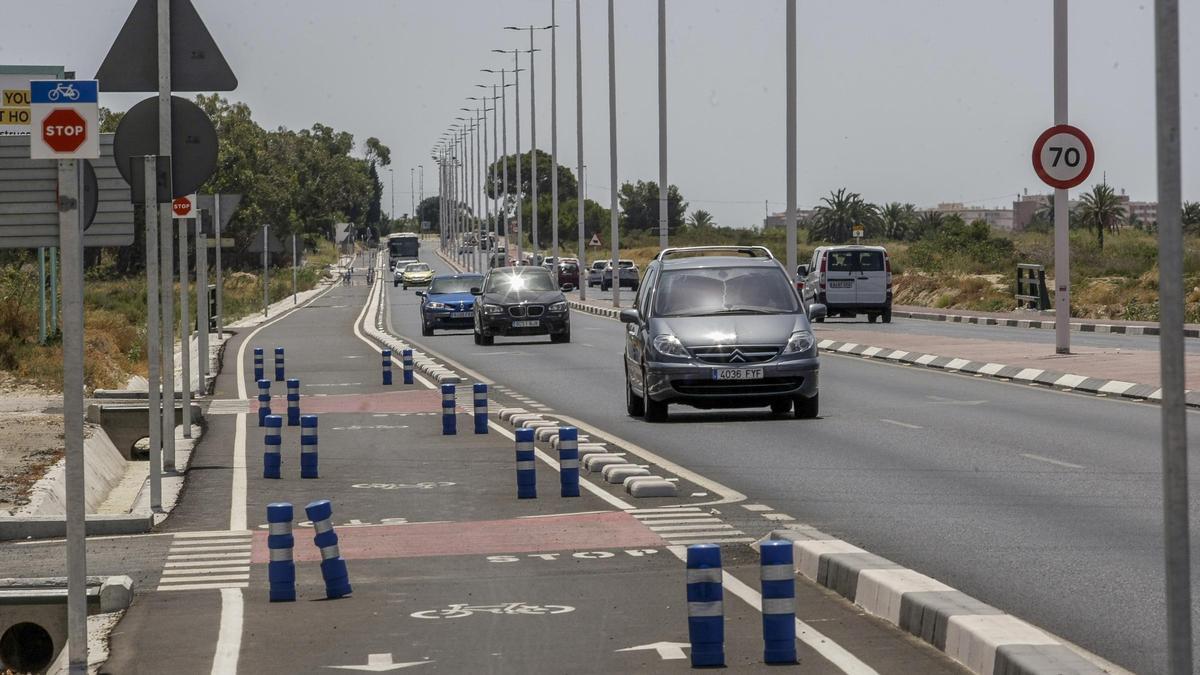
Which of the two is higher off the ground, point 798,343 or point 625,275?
point 625,275

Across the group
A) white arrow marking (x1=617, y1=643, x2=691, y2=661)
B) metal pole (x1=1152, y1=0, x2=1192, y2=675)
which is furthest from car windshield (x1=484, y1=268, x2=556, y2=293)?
metal pole (x1=1152, y1=0, x2=1192, y2=675)

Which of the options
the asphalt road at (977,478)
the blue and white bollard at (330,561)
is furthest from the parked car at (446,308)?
the blue and white bollard at (330,561)

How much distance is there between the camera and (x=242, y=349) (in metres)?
43.8

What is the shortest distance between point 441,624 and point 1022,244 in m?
92.8

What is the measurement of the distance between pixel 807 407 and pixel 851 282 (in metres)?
30.9

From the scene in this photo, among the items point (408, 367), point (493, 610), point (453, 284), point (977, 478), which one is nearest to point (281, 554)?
point (493, 610)

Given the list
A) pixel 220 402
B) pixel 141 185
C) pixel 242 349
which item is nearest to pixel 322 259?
pixel 242 349

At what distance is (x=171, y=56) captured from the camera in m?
14.6

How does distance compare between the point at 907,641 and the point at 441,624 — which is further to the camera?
the point at 441,624

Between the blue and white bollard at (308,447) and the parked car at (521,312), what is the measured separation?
83.1 ft

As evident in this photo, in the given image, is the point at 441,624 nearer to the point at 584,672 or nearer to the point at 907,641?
the point at 584,672

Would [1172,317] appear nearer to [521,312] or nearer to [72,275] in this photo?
[72,275]

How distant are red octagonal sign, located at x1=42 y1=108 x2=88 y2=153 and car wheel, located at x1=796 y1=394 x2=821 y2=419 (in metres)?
13.9

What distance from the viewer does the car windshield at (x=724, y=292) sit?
71.6 ft
